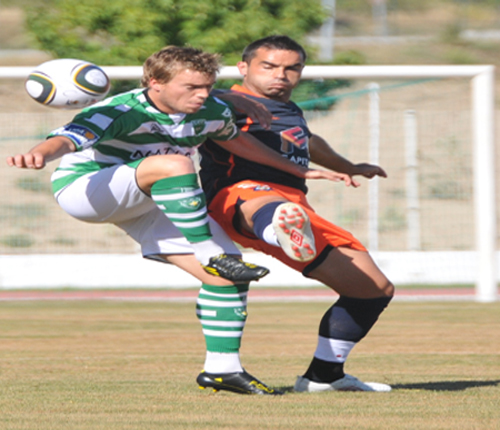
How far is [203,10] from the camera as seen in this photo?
50.0ft

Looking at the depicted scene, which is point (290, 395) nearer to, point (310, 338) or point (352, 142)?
point (310, 338)

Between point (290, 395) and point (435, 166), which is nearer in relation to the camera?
point (290, 395)

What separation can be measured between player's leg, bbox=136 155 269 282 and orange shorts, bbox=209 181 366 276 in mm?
378

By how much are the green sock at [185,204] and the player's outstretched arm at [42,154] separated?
475 millimetres

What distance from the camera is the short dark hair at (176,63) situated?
179 inches

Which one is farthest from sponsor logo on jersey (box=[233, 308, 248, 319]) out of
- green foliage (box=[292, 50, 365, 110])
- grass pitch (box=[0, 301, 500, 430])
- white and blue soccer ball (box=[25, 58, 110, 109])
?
green foliage (box=[292, 50, 365, 110])

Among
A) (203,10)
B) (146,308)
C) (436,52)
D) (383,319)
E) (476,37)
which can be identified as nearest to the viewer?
(383,319)

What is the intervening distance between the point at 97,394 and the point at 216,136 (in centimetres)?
146

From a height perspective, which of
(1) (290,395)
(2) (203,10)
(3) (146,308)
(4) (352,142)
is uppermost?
(2) (203,10)

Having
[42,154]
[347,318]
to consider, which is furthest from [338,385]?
[42,154]

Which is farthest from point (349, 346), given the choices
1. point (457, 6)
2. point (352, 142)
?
point (457, 6)

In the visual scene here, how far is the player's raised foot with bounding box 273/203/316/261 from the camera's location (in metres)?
4.22

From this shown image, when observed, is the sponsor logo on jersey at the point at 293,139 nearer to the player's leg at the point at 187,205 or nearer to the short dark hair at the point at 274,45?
the short dark hair at the point at 274,45

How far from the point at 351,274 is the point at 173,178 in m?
1.11
